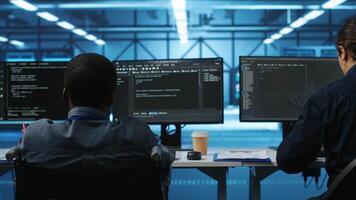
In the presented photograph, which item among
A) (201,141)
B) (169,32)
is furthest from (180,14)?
(201,141)

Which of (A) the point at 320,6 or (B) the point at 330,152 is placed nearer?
(B) the point at 330,152

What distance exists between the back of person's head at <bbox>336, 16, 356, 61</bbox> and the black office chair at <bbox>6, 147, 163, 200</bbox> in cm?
72

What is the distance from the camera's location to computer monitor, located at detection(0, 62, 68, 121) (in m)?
2.48

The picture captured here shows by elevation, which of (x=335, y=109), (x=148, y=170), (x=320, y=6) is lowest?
(x=148, y=170)

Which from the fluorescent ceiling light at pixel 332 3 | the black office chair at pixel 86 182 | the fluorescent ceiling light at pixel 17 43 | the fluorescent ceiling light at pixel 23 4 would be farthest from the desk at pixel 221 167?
the fluorescent ceiling light at pixel 17 43

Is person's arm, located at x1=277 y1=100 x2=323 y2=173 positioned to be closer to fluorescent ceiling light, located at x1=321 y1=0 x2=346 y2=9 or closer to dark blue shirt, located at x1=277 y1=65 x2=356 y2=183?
dark blue shirt, located at x1=277 y1=65 x2=356 y2=183

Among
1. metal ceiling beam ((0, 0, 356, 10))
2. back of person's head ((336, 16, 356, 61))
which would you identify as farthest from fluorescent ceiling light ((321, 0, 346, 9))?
back of person's head ((336, 16, 356, 61))

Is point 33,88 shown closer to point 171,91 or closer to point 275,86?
point 171,91

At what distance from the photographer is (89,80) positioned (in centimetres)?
113

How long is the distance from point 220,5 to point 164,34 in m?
6.77

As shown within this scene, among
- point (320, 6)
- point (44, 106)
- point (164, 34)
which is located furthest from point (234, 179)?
point (164, 34)

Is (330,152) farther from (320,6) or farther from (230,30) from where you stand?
(230,30)

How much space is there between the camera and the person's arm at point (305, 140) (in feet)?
4.25

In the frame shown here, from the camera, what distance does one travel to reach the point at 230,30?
14.1 m
